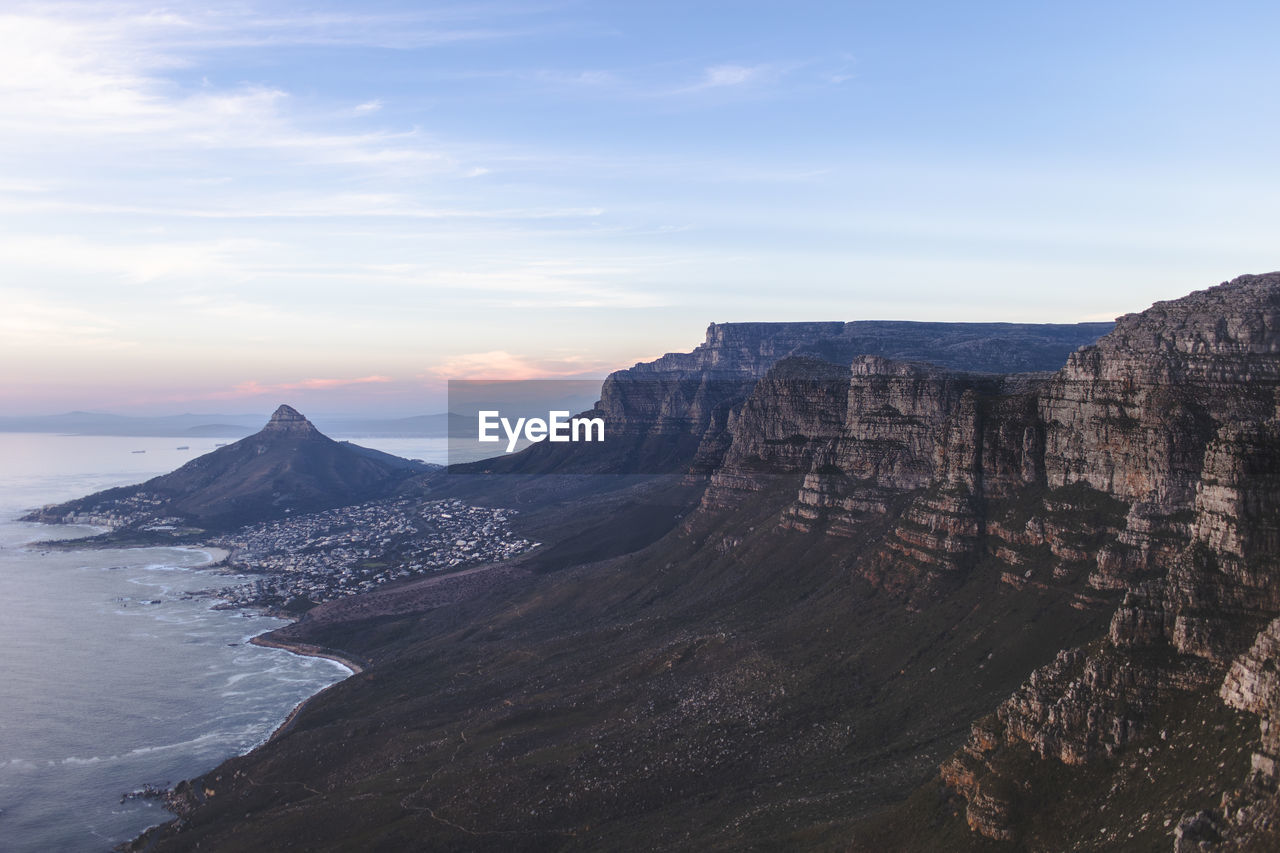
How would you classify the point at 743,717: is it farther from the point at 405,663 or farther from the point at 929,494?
the point at 405,663

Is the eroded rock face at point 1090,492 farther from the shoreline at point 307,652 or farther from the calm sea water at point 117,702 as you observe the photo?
the calm sea water at point 117,702

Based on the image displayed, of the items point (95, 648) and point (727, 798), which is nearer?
point (727, 798)

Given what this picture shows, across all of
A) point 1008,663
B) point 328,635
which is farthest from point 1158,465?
point 328,635

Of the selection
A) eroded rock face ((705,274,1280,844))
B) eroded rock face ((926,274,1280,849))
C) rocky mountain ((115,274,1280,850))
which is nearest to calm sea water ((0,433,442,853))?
rocky mountain ((115,274,1280,850))

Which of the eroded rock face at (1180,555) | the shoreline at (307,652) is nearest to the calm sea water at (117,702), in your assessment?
the shoreline at (307,652)

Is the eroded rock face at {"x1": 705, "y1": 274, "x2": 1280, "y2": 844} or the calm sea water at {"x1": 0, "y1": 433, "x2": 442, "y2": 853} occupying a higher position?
the eroded rock face at {"x1": 705, "y1": 274, "x2": 1280, "y2": 844}

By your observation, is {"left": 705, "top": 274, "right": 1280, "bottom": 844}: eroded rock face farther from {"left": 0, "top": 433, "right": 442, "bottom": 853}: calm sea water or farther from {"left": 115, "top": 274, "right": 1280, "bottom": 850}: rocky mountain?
{"left": 0, "top": 433, "right": 442, "bottom": 853}: calm sea water

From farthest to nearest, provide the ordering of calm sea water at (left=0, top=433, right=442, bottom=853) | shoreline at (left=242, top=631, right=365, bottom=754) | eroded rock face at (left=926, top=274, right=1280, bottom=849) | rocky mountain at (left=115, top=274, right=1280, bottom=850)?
shoreline at (left=242, top=631, right=365, bottom=754)
calm sea water at (left=0, top=433, right=442, bottom=853)
rocky mountain at (left=115, top=274, right=1280, bottom=850)
eroded rock face at (left=926, top=274, right=1280, bottom=849)
